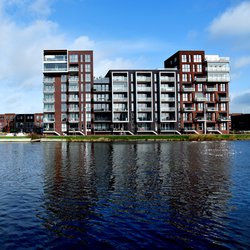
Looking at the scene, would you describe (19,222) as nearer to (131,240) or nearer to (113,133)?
(131,240)

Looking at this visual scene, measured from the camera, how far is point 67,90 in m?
110

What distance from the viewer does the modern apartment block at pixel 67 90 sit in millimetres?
108750

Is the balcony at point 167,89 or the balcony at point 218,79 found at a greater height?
the balcony at point 218,79

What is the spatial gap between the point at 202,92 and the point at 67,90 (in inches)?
2264

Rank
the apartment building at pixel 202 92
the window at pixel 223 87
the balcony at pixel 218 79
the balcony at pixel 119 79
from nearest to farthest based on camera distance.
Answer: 1. the balcony at pixel 119 79
2. the apartment building at pixel 202 92
3. the balcony at pixel 218 79
4. the window at pixel 223 87

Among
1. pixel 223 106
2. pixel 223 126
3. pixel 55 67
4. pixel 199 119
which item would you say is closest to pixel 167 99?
pixel 199 119

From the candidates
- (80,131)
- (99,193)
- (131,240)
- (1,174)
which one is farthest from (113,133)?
(131,240)

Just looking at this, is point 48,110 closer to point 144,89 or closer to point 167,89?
point 144,89

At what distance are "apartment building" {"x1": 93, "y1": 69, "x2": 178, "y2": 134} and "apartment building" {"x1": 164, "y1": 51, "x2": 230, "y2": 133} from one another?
5.22 m

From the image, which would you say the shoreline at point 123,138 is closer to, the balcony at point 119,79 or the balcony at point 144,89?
the balcony at point 144,89

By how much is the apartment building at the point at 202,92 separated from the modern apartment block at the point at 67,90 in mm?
39275

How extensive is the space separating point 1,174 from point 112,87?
8531cm

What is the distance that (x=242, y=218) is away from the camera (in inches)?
543

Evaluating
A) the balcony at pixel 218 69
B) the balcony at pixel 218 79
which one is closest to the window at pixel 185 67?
the balcony at pixel 218 69
